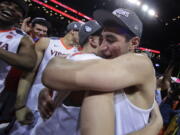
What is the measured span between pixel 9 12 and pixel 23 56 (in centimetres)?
51

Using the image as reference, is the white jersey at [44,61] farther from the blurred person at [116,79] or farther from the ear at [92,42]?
the blurred person at [116,79]

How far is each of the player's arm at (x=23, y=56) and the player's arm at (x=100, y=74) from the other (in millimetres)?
1222

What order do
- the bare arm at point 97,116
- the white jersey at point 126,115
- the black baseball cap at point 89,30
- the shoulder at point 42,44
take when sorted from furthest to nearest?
the shoulder at point 42,44 < the black baseball cap at point 89,30 < the white jersey at point 126,115 < the bare arm at point 97,116

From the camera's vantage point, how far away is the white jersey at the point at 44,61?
329cm

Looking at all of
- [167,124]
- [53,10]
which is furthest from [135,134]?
[53,10]

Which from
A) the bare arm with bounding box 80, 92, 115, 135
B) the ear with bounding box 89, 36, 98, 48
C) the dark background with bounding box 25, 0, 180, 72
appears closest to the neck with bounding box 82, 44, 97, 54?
the ear with bounding box 89, 36, 98, 48

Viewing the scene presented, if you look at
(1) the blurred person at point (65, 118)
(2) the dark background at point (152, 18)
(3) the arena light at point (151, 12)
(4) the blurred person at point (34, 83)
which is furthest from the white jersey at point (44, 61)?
(3) the arena light at point (151, 12)

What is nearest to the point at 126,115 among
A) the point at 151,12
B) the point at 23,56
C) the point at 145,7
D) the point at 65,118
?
the point at 65,118

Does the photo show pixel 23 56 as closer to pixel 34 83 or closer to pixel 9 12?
pixel 9 12

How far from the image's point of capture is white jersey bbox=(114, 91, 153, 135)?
1.32m

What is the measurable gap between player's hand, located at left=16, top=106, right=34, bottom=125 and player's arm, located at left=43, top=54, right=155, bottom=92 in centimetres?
157

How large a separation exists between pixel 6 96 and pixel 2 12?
1.00 m

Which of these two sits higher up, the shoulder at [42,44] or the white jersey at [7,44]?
the white jersey at [7,44]

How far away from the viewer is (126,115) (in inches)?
53.2
